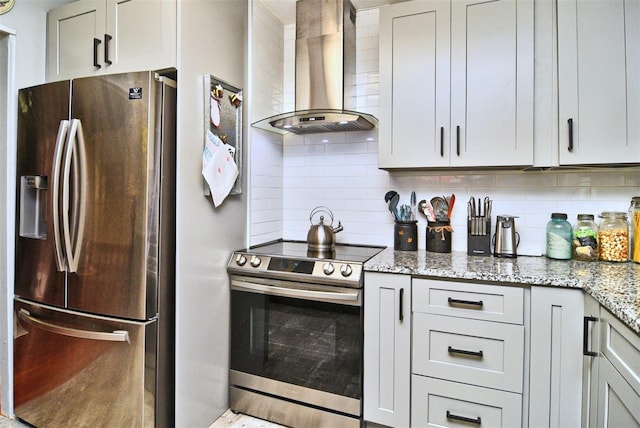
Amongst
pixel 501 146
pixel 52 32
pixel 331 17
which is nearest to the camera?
pixel 501 146

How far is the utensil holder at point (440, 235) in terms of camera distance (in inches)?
84.5

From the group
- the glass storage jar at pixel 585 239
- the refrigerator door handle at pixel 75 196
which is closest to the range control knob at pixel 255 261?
the refrigerator door handle at pixel 75 196

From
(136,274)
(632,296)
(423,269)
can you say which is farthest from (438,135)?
(136,274)

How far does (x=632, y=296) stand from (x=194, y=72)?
6.71 ft

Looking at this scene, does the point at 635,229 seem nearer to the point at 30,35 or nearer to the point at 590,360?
the point at 590,360

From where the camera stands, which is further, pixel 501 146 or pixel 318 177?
pixel 318 177

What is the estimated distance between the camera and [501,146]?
6.12ft

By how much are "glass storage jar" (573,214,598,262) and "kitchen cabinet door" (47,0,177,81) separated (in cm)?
227

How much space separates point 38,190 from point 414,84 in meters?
2.14

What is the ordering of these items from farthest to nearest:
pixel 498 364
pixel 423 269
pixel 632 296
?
pixel 423 269 → pixel 498 364 → pixel 632 296

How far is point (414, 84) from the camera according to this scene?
202cm

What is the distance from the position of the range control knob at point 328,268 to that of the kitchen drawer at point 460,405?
0.64m

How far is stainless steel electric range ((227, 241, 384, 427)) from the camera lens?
181 centimetres

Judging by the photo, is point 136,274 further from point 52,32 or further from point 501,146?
point 501,146
